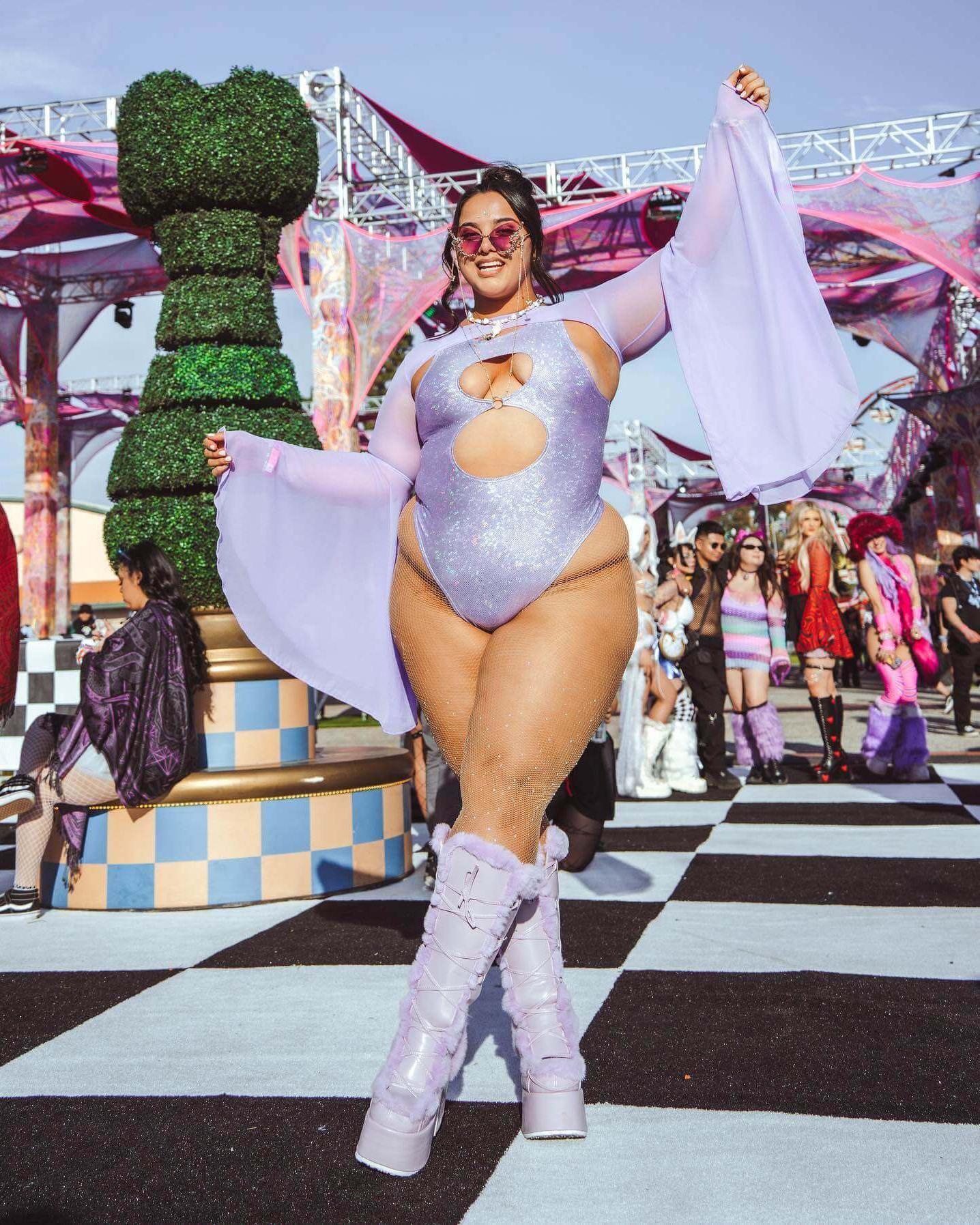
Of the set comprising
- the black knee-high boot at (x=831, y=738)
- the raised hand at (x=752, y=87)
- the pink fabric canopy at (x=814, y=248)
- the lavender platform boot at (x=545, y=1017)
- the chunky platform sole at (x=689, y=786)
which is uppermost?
the pink fabric canopy at (x=814, y=248)

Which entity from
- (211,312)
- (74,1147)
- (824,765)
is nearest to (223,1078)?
(74,1147)

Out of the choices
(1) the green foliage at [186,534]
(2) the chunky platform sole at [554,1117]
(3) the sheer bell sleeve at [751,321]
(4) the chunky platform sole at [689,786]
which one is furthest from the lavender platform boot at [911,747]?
(2) the chunky platform sole at [554,1117]

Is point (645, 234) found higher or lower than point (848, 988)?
higher

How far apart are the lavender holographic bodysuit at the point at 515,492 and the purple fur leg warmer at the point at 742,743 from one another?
4814 mm

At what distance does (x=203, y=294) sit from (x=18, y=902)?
2165 millimetres

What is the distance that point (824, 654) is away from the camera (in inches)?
248

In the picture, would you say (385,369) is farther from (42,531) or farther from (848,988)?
(848,988)

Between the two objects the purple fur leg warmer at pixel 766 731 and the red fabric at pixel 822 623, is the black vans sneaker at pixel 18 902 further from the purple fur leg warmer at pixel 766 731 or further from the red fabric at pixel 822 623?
the red fabric at pixel 822 623

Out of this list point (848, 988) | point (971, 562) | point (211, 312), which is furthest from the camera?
point (971, 562)

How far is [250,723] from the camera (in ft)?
12.3

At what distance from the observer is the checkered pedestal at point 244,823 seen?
3.40m

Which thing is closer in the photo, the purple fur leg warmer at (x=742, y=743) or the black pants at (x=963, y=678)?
the purple fur leg warmer at (x=742, y=743)

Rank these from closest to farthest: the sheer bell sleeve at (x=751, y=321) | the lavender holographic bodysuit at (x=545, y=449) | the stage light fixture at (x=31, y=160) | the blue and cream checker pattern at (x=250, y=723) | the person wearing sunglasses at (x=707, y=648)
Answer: the lavender holographic bodysuit at (x=545, y=449), the sheer bell sleeve at (x=751, y=321), the blue and cream checker pattern at (x=250, y=723), the person wearing sunglasses at (x=707, y=648), the stage light fixture at (x=31, y=160)

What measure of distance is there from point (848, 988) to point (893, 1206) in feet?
3.26
